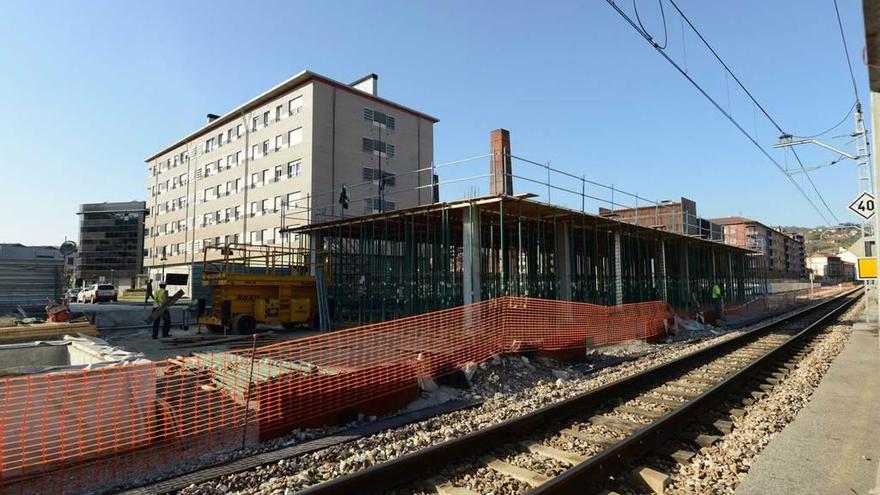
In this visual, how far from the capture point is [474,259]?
45.9ft

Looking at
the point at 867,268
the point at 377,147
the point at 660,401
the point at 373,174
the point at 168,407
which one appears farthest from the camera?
the point at 377,147

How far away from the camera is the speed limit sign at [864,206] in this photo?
15868 mm

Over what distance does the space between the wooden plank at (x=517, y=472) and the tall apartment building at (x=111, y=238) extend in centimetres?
10611

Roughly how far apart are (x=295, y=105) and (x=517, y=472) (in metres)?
42.9

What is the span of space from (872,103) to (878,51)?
59 cm

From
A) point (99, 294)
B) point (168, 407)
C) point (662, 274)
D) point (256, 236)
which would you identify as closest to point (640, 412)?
point (168, 407)

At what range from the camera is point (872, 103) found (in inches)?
174

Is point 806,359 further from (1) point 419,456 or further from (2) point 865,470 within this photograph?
(1) point 419,456

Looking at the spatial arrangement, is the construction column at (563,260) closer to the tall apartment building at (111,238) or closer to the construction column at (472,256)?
the construction column at (472,256)

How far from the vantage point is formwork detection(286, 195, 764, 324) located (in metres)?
15.0

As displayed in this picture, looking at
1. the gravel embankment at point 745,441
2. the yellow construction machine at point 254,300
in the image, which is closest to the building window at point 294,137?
the yellow construction machine at point 254,300

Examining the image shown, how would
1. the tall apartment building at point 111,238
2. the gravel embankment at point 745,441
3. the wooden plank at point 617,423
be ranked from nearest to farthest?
the gravel embankment at point 745,441 < the wooden plank at point 617,423 < the tall apartment building at point 111,238

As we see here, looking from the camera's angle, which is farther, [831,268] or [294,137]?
[831,268]

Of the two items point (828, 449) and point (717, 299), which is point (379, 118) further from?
point (828, 449)
